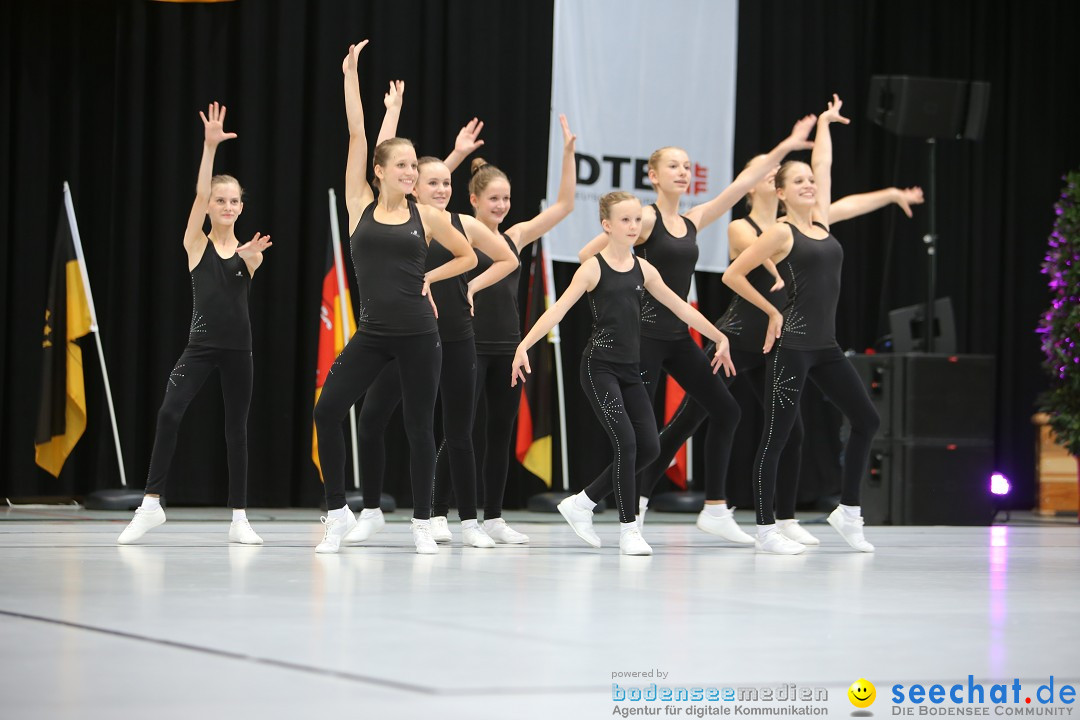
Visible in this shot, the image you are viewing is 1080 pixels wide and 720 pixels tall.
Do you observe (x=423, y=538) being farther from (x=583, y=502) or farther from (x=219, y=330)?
(x=219, y=330)

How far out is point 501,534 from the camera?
5512 millimetres

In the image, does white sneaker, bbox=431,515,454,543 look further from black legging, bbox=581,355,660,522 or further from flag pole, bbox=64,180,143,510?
flag pole, bbox=64,180,143,510

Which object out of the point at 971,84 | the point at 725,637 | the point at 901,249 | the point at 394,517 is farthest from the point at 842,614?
the point at 901,249

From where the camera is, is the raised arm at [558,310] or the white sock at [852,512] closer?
the raised arm at [558,310]

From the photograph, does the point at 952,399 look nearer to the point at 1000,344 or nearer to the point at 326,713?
the point at 1000,344

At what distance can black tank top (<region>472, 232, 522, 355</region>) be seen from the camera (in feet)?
17.9

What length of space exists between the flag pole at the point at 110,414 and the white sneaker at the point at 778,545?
3513 millimetres

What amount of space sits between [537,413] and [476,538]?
3.08 meters

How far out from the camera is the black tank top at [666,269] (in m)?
5.37

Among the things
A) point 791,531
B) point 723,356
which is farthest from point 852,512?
point 723,356

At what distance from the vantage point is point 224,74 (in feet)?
26.2

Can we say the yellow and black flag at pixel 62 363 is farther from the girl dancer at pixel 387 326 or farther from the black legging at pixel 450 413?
the girl dancer at pixel 387 326

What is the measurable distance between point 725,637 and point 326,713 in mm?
1042

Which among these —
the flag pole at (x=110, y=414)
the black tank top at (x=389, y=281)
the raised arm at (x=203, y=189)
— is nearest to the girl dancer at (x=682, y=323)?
the black tank top at (x=389, y=281)
